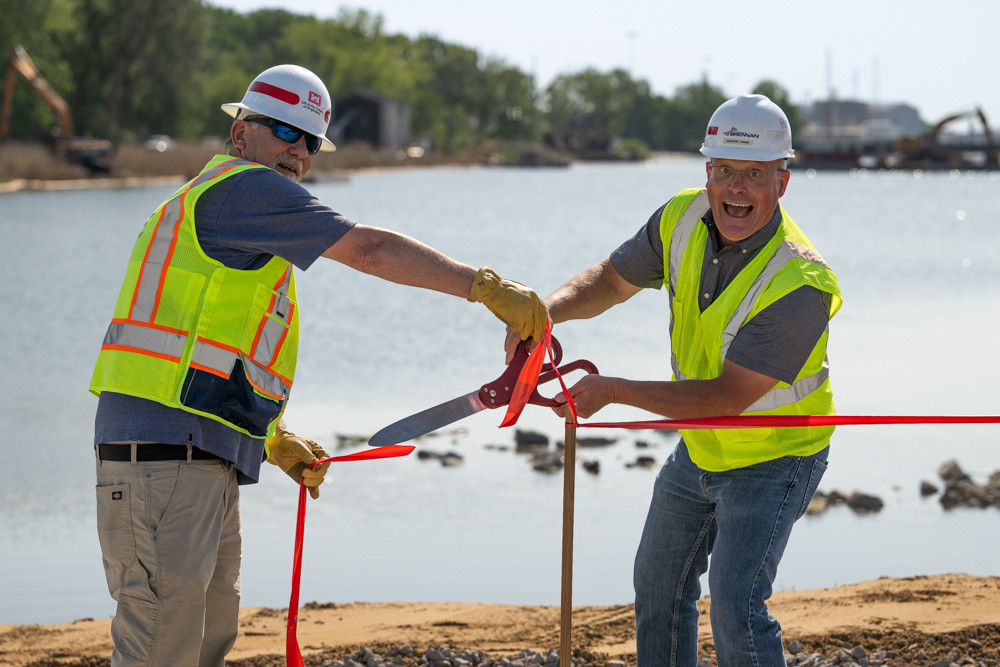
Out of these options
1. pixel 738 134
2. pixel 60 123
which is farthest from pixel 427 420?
pixel 60 123

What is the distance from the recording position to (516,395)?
388 cm

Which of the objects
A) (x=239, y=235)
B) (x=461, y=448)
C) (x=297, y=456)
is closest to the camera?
(x=239, y=235)

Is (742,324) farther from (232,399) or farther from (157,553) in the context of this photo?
(157,553)

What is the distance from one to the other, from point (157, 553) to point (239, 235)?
0.98 m

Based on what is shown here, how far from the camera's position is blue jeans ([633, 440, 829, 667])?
11.6 ft

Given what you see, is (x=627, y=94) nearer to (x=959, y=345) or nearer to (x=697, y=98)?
(x=697, y=98)

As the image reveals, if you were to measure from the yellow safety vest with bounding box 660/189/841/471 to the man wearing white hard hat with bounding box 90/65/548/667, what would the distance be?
72 cm

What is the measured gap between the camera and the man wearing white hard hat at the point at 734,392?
3.59 m

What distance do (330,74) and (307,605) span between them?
97824 millimetres

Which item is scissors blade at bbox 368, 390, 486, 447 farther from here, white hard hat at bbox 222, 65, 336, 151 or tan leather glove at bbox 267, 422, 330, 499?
white hard hat at bbox 222, 65, 336, 151

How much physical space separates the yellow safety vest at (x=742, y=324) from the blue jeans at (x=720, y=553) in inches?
2.3

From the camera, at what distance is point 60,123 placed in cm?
5453

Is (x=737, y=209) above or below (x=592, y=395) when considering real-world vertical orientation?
above

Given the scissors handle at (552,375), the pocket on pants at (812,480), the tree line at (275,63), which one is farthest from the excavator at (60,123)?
the pocket on pants at (812,480)
